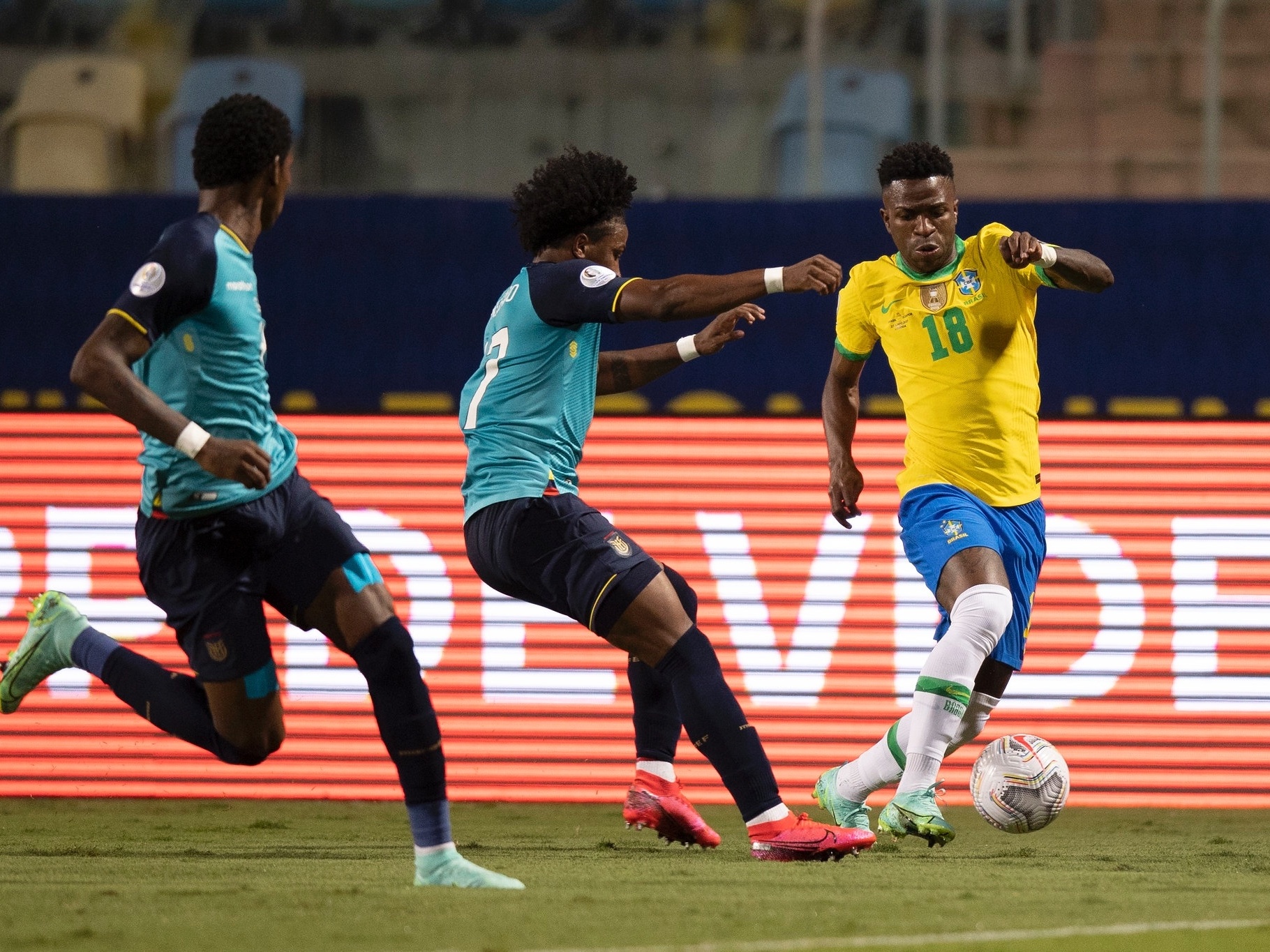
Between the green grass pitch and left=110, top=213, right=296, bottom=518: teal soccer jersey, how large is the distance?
3.38ft

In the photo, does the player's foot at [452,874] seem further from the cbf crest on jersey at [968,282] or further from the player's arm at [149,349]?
→ the cbf crest on jersey at [968,282]

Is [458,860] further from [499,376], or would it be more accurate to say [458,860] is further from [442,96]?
[442,96]

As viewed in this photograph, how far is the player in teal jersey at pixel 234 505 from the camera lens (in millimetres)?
4324

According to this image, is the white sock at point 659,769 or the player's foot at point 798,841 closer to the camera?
the player's foot at point 798,841

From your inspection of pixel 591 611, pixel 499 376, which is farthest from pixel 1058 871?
pixel 499 376

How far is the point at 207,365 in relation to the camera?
451cm

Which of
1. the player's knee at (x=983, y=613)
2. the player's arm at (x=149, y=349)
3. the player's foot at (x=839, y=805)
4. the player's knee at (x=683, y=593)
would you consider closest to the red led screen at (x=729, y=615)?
the player's foot at (x=839, y=805)

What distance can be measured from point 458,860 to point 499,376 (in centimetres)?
145

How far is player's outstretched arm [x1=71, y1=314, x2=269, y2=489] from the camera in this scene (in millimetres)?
4230

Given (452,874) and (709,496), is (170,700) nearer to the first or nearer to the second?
(452,874)

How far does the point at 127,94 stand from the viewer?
9258mm

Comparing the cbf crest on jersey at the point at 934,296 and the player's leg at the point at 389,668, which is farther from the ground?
the cbf crest on jersey at the point at 934,296

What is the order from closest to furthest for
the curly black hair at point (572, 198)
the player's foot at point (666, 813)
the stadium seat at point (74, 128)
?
the curly black hair at point (572, 198) < the player's foot at point (666, 813) < the stadium seat at point (74, 128)

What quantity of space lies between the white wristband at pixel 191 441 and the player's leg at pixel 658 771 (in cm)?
171
